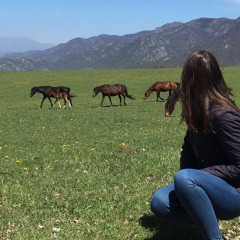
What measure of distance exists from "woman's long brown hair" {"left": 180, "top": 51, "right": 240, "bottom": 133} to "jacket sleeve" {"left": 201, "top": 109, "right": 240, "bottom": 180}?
0.08 m

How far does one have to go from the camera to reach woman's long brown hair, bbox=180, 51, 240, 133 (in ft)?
13.1

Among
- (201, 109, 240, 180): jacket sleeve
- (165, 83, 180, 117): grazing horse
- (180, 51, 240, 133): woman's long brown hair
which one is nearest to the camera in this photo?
(201, 109, 240, 180): jacket sleeve

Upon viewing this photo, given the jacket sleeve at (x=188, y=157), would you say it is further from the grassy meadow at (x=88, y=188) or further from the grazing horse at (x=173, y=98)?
the grassy meadow at (x=88, y=188)

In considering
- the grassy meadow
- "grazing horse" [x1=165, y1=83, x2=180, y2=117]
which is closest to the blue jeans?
the grassy meadow

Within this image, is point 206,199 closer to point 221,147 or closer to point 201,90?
point 221,147

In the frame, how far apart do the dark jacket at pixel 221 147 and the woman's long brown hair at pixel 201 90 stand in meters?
0.09

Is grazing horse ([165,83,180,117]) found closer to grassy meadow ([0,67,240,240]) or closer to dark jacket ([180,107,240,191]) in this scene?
dark jacket ([180,107,240,191])

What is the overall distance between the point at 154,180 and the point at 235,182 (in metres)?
3.07

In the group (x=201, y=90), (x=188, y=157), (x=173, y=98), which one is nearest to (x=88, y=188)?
(x=188, y=157)

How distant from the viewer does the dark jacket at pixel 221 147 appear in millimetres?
3904

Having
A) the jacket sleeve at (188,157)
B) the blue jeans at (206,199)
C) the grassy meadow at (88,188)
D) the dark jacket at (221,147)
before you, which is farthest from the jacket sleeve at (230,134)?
the grassy meadow at (88,188)

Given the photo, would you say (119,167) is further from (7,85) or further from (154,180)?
(7,85)

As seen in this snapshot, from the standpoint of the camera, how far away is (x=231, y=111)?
3918 mm

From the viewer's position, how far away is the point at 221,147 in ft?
13.5
